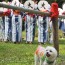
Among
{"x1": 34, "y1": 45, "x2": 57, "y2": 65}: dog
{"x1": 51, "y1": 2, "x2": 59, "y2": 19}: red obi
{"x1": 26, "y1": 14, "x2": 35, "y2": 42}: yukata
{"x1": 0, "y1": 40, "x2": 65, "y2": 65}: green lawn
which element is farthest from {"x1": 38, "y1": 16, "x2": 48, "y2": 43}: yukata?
{"x1": 34, "y1": 45, "x2": 57, "y2": 65}: dog

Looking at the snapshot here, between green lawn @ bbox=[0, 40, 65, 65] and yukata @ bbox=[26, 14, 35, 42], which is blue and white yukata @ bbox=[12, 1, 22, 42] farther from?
green lawn @ bbox=[0, 40, 65, 65]

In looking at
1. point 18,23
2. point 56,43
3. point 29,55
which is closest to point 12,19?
point 18,23

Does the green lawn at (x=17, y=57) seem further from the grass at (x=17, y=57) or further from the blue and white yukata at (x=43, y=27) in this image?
the blue and white yukata at (x=43, y=27)

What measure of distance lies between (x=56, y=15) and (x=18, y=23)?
7.58m

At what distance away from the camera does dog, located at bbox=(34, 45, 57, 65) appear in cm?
661

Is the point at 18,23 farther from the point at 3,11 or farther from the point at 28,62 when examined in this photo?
the point at 28,62

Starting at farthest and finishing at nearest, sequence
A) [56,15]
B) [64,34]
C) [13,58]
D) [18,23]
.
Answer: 1. [64,34]
2. [18,23]
3. [13,58]
4. [56,15]

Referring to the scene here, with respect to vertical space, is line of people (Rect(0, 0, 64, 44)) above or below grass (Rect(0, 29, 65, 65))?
above

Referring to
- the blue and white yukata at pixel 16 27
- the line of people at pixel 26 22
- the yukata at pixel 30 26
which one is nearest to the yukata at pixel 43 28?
the line of people at pixel 26 22

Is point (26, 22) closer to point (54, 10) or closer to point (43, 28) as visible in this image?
point (43, 28)

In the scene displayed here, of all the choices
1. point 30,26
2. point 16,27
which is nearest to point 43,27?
point 30,26

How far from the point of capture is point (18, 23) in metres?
15.7

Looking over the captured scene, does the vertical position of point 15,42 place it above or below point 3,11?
below

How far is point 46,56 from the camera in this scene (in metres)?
6.73
